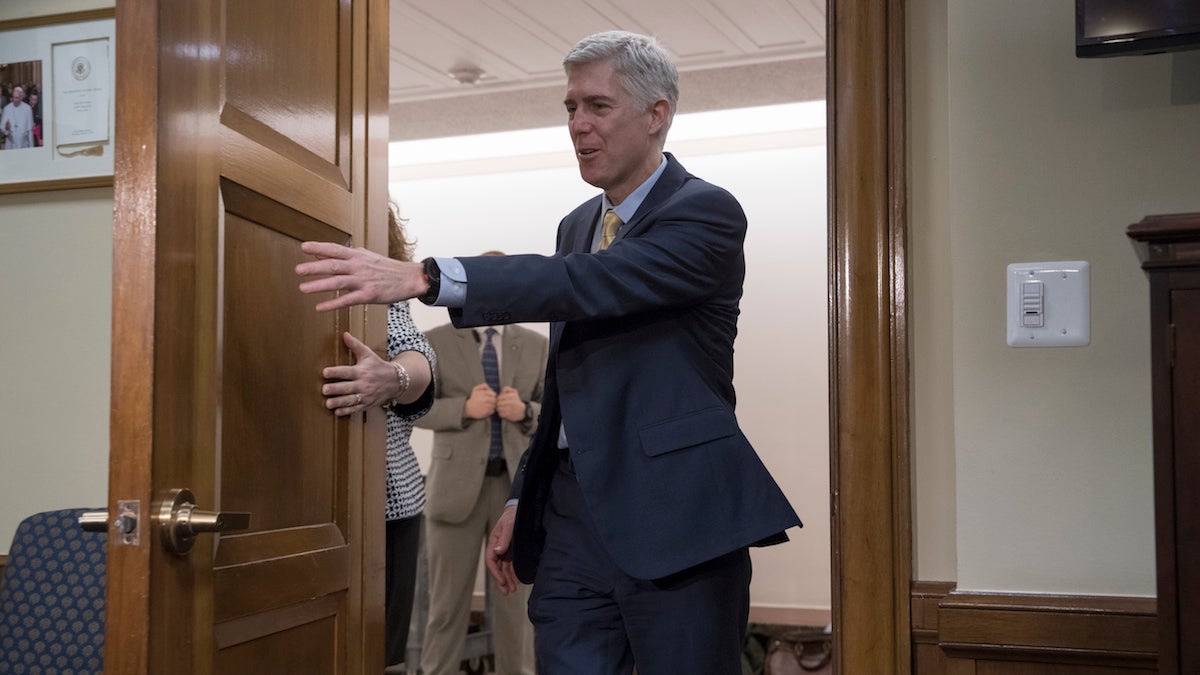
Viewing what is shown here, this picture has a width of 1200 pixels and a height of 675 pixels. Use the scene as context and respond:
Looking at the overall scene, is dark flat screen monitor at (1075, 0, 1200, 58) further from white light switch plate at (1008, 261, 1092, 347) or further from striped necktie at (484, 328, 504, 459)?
striped necktie at (484, 328, 504, 459)

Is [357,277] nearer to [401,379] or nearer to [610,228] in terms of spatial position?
[401,379]

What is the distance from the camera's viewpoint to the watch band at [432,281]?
1851 mm

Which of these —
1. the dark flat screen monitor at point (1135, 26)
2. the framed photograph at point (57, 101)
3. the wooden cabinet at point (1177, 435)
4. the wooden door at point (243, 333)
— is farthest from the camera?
the framed photograph at point (57, 101)

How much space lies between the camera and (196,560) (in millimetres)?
1697

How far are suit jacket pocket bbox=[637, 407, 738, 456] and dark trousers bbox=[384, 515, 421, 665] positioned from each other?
100cm

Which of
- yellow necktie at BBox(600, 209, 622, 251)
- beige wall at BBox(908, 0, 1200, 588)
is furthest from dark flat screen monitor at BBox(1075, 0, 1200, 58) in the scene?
yellow necktie at BBox(600, 209, 622, 251)

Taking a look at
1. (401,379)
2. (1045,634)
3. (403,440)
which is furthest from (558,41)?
(1045,634)

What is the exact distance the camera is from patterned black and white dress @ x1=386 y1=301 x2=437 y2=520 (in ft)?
8.75

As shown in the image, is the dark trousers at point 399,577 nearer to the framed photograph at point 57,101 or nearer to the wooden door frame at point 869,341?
the framed photograph at point 57,101

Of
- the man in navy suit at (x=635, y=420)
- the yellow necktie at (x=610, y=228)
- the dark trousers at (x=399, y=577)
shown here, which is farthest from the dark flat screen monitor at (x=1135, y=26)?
the dark trousers at (x=399, y=577)

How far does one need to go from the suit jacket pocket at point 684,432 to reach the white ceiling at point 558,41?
3.18 meters

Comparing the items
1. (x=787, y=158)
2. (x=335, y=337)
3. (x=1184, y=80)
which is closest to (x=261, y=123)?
(x=335, y=337)

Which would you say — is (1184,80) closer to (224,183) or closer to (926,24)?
(926,24)

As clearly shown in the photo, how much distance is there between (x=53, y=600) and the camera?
2.33 metres
